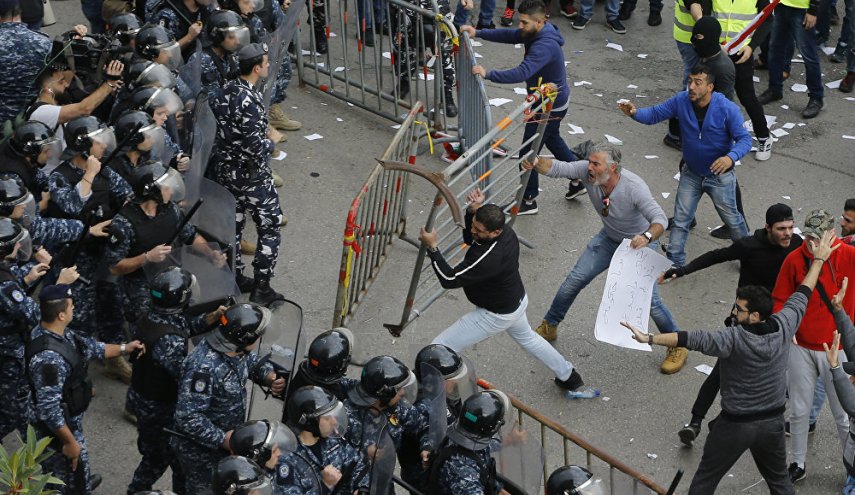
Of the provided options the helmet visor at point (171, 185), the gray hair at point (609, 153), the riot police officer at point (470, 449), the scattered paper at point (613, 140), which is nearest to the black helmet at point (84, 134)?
the helmet visor at point (171, 185)

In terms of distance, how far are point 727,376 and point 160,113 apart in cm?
381

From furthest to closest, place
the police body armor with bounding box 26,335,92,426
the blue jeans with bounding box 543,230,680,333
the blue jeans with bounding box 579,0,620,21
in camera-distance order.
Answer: the blue jeans with bounding box 579,0,620,21 < the blue jeans with bounding box 543,230,680,333 < the police body armor with bounding box 26,335,92,426

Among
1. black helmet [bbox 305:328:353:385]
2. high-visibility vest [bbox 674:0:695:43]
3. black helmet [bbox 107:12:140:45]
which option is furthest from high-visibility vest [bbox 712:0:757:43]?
black helmet [bbox 305:328:353:385]

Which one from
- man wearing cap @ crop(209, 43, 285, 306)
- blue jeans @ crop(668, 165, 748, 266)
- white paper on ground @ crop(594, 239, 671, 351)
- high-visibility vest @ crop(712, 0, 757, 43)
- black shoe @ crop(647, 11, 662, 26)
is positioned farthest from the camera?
black shoe @ crop(647, 11, 662, 26)

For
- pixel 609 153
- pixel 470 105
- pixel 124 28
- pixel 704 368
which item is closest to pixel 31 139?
pixel 124 28

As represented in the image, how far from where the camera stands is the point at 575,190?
9.41 m

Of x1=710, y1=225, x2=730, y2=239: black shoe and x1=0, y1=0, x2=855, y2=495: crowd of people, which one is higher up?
x1=0, y1=0, x2=855, y2=495: crowd of people

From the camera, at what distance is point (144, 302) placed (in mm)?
6594

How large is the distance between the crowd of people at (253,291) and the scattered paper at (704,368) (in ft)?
0.56

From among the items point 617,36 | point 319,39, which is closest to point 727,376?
point 319,39

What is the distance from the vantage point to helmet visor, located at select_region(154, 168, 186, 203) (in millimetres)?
6277

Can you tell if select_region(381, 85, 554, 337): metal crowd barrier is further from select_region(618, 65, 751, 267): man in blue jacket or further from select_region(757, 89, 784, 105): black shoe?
select_region(757, 89, 784, 105): black shoe

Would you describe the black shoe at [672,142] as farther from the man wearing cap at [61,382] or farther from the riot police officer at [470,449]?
the man wearing cap at [61,382]

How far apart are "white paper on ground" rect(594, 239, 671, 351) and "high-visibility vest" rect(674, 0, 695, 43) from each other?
3748 mm
